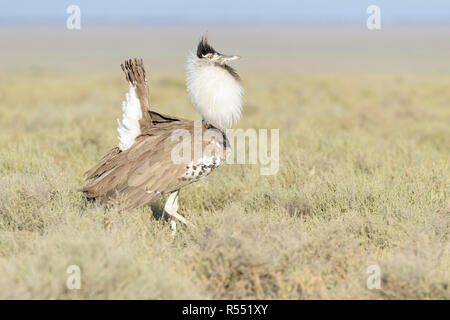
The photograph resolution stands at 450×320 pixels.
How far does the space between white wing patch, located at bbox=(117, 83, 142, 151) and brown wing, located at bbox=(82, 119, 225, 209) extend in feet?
0.52

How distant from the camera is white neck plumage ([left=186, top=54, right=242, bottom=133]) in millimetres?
4770

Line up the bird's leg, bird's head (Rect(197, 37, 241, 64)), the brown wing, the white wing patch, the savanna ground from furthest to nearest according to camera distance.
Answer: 1. bird's head (Rect(197, 37, 241, 64))
2. the white wing patch
3. the bird's leg
4. the brown wing
5. the savanna ground

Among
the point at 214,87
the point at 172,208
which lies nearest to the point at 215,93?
the point at 214,87

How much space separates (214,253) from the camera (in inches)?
142

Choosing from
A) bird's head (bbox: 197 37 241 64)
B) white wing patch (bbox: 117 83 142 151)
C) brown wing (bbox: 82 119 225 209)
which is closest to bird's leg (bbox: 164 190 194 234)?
brown wing (bbox: 82 119 225 209)

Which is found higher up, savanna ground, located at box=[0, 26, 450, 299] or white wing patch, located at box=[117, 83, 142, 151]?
white wing patch, located at box=[117, 83, 142, 151]

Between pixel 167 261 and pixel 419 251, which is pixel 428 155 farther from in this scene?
pixel 167 261

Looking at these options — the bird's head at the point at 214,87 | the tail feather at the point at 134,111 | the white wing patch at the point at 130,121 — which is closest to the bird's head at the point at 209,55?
the bird's head at the point at 214,87

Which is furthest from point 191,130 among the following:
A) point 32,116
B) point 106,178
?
point 32,116

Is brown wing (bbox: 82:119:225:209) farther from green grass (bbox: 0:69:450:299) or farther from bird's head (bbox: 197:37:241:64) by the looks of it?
bird's head (bbox: 197:37:241:64)

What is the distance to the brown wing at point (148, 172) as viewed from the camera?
4375 mm

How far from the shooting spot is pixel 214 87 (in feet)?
15.6

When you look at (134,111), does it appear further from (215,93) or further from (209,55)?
(209,55)

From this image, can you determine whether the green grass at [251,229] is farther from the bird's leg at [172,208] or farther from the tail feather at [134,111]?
the tail feather at [134,111]
